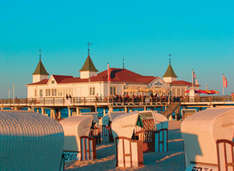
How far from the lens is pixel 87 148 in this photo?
1806 cm

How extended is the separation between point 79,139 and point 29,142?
24.5ft

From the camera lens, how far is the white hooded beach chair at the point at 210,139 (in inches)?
482

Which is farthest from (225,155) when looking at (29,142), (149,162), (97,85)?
(97,85)

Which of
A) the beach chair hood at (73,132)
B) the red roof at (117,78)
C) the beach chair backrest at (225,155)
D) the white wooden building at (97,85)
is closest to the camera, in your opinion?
the beach chair backrest at (225,155)

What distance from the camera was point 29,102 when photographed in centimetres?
4950

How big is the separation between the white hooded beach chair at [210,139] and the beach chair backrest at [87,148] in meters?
5.88

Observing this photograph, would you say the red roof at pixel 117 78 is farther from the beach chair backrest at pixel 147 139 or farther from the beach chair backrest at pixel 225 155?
the beach chair backrest at pixel 225 155

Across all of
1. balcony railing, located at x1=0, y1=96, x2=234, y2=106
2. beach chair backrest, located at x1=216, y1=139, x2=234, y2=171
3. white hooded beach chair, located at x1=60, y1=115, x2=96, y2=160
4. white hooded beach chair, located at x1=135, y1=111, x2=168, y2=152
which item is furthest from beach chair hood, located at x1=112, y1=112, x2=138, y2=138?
balcony railing, located at x1=0, y1=96, x2=234, y2=106

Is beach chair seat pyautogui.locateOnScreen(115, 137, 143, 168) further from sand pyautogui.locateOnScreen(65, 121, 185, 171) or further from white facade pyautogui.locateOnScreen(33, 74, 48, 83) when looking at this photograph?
white facade pyautogui.locateOnScreen(33, 74, 48, 83)

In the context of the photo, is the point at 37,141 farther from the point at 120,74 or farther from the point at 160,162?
the point at 120,74

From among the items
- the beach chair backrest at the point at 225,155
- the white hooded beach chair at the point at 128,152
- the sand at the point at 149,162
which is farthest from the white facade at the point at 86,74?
the beach chair backrest at the point at 225,155

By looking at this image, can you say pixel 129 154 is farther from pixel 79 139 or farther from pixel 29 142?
pixel 29 142

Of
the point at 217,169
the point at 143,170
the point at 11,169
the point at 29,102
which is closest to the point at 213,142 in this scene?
the point at 217,169

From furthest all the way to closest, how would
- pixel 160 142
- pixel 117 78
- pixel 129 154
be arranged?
pixel 117 78
pixel 160 142
pixel 129 154
